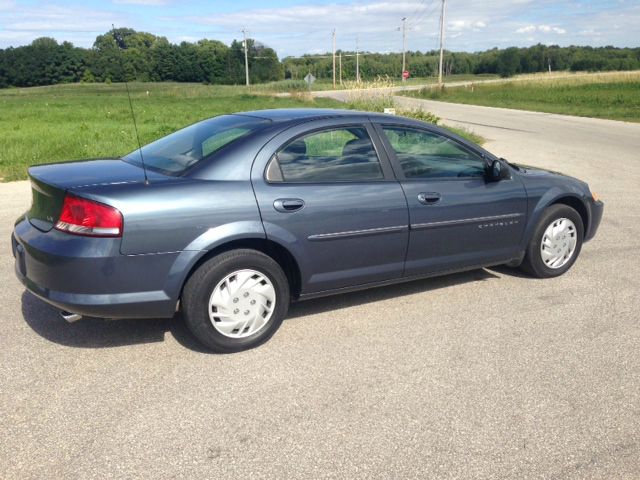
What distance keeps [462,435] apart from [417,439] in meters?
0.23

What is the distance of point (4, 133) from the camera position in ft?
51.0

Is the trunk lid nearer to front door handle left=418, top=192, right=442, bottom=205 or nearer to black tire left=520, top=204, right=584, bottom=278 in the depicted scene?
front door handle left=418, top=192, right=442, bottom=205

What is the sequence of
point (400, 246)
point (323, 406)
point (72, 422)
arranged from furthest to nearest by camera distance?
Answer: point (400, 246) → point (323, 406) → point (72, 422)

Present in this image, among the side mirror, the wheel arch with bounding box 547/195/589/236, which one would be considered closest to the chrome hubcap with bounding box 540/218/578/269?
the wheel arch with bounding box 547/195/589/236

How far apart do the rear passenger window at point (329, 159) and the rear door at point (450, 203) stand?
193mm

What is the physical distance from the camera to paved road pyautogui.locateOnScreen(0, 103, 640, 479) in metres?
2.77

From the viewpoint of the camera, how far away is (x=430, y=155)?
4.70 m

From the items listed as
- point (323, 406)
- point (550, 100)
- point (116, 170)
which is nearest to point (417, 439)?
point (323, 406)

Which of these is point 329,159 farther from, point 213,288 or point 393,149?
point 213,288

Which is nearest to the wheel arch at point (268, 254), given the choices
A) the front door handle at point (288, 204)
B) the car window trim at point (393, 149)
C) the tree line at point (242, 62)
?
the front door handle at point (288, 204)

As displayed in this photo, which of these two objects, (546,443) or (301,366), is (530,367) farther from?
(301,366)

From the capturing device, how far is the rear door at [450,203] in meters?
Answer: 4.48

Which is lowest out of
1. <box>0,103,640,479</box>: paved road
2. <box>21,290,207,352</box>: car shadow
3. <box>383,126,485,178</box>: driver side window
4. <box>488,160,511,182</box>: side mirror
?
<box>0,103,640,479</box>: paved road

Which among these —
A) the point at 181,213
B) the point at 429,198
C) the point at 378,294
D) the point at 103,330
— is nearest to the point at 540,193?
the point at 429,198
